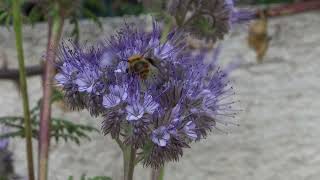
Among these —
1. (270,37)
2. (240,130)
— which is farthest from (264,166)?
(270,37)

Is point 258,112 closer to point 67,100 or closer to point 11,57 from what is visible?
point 11,57

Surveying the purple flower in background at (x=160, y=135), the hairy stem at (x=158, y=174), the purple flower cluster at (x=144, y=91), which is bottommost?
the hairy stem at (x=158, y=174)

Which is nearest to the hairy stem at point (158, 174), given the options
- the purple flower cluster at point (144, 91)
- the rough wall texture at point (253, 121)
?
the purple flower cluster at point (144, 91)

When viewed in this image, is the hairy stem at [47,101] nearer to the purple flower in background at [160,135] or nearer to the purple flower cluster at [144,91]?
the purple flower cluster at [144,91]

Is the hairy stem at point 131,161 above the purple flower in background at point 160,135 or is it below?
below

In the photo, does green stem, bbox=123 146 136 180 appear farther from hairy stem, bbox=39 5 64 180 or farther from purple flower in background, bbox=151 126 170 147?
hairy stem, bbox=39 5 64 180

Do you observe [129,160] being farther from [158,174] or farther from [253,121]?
[253,121]

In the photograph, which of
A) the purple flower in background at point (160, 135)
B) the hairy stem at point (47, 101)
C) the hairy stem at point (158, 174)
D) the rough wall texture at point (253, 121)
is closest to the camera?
the purple flower in background at point (160, 135)
